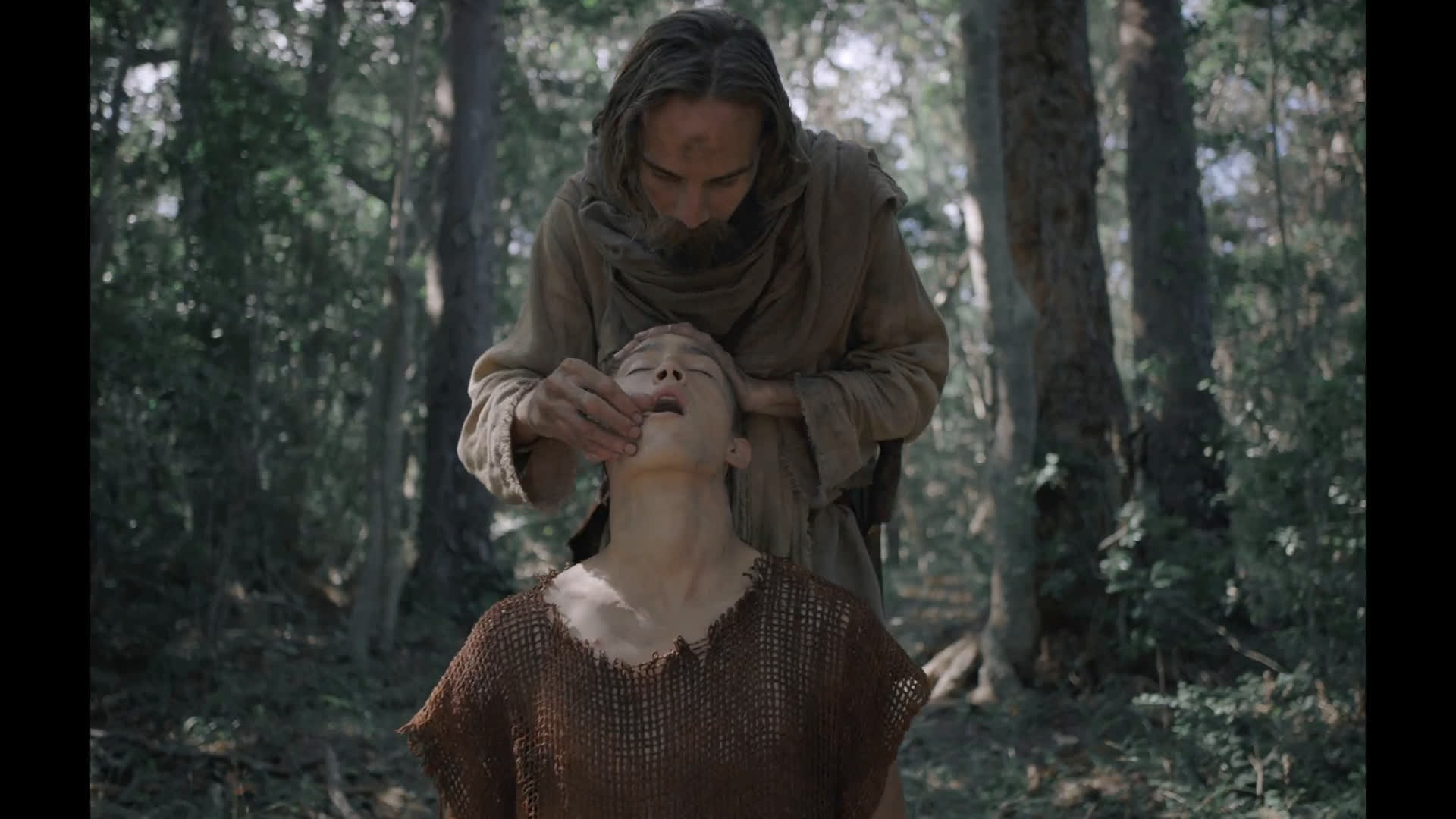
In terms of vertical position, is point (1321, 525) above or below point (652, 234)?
below

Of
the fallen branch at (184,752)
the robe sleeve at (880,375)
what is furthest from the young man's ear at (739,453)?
the fallen branch at (184,752)

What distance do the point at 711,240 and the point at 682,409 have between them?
0.36m

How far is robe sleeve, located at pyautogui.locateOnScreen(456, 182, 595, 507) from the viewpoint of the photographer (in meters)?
2.71

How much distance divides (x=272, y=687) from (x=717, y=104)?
6.06 meters

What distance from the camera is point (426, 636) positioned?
9883 millimetres

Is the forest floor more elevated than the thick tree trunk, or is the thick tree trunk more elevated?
the thick tree trunk

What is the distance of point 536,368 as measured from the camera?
2896mm

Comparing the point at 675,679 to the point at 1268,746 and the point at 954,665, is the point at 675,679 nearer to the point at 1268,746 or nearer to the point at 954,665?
the point at 1268,746

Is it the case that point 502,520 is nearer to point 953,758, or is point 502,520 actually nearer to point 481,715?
point 953,758

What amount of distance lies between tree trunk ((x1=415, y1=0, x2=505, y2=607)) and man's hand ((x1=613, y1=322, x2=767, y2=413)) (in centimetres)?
814

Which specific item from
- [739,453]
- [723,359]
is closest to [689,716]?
[739,453]

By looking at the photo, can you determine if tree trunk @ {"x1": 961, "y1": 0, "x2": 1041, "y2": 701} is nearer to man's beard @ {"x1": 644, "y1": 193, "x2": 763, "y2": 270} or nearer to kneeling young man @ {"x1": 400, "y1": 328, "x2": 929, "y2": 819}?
man's beard @ {"x1": 644, "y1": 193, "x2": 763, "y2": 270}

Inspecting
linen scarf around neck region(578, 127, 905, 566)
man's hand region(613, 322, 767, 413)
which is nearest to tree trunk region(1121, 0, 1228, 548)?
linen scarf around neck region(578, 127, 905, 566)

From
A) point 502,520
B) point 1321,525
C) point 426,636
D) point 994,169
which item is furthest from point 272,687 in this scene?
point 502,520
